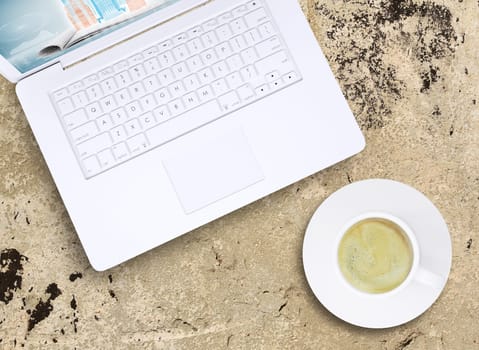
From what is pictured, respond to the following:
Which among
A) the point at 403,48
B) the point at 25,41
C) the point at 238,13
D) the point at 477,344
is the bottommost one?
the point at 477,344

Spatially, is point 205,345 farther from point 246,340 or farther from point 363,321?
point 363,321

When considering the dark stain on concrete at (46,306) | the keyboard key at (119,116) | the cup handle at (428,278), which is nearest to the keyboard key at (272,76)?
the keyboard key at (119,116)

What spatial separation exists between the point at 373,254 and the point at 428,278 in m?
0.08

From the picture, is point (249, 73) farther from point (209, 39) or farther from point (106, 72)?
point (106, 72)

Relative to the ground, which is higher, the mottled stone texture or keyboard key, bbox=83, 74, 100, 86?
keyboard key, bbox=83, 74, 100, 86

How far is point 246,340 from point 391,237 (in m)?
0.27

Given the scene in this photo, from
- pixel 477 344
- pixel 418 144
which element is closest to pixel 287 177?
pixel 418 144

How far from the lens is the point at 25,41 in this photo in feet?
2.49

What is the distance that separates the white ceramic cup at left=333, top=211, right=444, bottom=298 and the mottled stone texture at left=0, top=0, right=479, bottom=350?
0.23 feet

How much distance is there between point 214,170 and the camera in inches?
32.2

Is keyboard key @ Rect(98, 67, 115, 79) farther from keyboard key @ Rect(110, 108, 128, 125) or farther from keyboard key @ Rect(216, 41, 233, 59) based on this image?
keyboard key @ Rect(216, 41, 233, 59)

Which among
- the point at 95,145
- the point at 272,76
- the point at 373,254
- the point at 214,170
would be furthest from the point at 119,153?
the point at 373,254

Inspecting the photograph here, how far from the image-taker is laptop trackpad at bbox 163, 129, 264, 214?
81 centimetres

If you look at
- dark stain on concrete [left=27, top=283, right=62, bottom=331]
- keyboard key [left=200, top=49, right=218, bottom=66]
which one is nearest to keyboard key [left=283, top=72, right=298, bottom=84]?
keyboard key [left=200, top=49, right=218, bottom=66]
